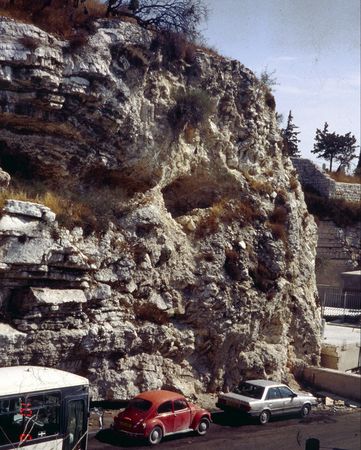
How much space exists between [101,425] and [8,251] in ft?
15.6

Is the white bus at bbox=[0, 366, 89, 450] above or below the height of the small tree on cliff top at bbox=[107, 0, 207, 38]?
below

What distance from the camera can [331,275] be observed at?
3922 centimetres

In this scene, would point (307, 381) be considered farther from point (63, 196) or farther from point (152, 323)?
point (63, 196)

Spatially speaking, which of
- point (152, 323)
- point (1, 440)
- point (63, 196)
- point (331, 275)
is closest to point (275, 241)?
point (152, 323)

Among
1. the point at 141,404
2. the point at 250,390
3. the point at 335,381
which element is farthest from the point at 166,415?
the point at 335,381

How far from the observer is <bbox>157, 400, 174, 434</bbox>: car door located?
45.6 feet

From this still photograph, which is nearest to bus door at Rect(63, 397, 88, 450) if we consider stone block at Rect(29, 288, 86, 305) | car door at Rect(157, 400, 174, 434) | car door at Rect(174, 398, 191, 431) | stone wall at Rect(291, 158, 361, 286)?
car door at Rect(157, 400, 174, 434)

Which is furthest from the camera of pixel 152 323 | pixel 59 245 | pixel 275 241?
pixel 275 241

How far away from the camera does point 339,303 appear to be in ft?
110

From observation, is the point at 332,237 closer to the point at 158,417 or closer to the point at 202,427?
the point at 202,427

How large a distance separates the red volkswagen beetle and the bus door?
2069 millimetres

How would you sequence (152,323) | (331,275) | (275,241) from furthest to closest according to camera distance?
(331,275) < (275,241) < (152,323)

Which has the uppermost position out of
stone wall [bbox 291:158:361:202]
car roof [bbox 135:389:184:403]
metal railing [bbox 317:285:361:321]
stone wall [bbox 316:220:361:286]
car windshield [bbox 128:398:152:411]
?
stone wall [bbox 291:158:361:202]

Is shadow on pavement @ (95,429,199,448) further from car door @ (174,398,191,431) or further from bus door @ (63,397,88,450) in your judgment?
bus door @ (63,397,88,450)
